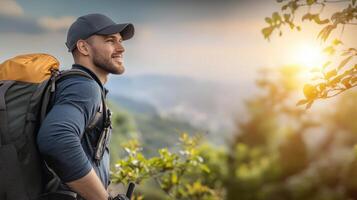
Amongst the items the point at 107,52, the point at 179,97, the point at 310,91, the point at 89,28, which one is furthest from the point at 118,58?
the point at 179,97

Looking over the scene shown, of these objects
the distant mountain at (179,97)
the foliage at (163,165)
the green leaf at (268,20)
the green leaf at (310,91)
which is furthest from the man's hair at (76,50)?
the distant mountain at (179,97)

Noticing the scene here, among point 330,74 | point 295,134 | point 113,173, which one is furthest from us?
point 295,134

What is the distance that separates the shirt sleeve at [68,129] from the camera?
215 centimetres

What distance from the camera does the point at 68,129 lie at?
7.04 feet

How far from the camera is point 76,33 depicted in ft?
8.38

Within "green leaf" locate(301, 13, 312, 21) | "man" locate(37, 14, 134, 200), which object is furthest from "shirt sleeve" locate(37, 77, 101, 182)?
"green leaf" locate(301, 13, 312, 21)

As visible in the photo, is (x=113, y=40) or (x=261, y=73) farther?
(x=261, y=73)

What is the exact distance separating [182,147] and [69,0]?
354 feet

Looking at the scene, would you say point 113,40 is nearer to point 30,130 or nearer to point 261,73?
point 30,130

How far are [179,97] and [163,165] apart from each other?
398 feet

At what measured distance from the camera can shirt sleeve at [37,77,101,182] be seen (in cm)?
215

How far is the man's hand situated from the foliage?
1986 millimetres

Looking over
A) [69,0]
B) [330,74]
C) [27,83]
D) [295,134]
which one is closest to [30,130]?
[27,83]

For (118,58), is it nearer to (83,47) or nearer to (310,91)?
(83,47)
